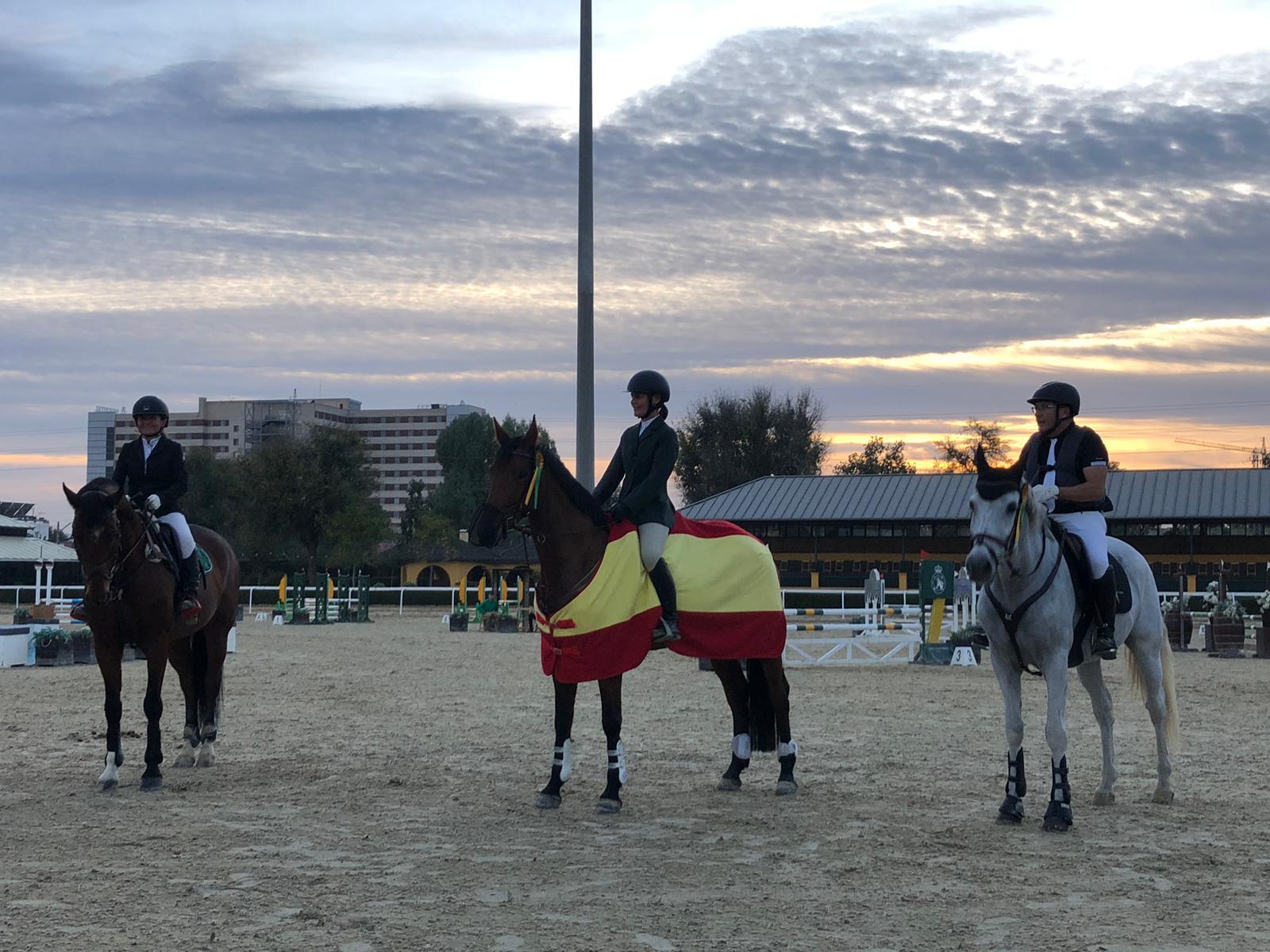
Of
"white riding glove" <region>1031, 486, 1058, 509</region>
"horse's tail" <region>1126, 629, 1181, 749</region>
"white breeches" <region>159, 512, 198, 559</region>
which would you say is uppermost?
"white riding glove" <region>1031, 486, 1058, 509</region>

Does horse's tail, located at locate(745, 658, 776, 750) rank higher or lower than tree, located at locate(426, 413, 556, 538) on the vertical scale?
lower

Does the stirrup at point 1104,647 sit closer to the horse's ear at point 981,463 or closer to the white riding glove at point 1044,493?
the white riding glove at point 1044,493

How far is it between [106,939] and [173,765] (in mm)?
5084

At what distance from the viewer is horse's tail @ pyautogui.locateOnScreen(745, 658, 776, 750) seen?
30.1 ft

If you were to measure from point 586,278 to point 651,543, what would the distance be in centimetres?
542

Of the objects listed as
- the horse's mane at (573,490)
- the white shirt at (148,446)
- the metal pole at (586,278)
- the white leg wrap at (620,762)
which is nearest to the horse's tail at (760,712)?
the white leg wrap at (620,762)

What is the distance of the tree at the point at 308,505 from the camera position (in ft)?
245

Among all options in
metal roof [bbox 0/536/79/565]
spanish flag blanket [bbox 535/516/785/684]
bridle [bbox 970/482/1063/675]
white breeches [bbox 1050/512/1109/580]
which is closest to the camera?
bridle [bbox 970/482/1063/675]

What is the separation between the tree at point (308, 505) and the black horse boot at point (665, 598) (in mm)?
67958

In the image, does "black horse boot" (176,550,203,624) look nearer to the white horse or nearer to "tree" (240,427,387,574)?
the white horse

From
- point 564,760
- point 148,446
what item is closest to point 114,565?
point 148,446

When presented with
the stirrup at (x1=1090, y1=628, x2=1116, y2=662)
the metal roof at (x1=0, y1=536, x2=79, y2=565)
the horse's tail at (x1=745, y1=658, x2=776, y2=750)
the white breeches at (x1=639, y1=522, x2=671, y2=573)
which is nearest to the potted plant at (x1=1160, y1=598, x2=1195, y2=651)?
the horse's tail at (x1=745, y1=658, x2=776, y2=750)

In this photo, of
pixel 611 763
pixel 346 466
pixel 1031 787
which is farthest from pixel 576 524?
pixel 346 466

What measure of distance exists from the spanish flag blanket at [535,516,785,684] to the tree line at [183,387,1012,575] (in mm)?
62990
